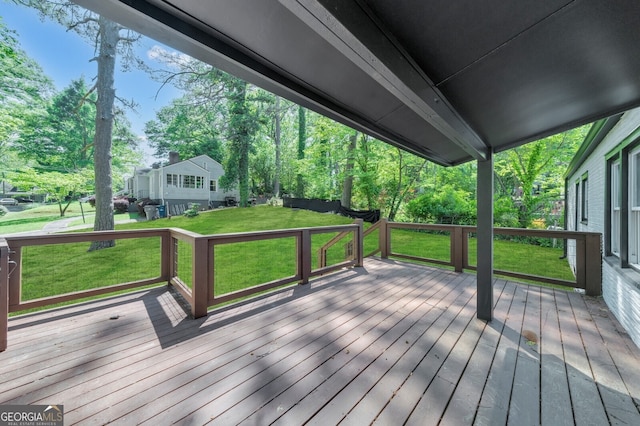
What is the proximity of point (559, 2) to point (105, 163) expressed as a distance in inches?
436

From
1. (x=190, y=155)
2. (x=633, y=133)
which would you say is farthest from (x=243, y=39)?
(x=190, y=155)

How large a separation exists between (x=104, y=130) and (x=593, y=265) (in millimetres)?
12612

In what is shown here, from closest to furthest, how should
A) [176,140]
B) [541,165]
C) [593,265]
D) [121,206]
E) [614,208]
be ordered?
[614,208] → [593,265] → [541,165] → [121,206] → [176,140]

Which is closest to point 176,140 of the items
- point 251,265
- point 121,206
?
point 121,206

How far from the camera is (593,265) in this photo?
3.61m

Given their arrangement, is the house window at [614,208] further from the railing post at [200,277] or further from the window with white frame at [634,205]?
the railing post at [200,277]

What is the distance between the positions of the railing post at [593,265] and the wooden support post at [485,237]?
198 centimetres

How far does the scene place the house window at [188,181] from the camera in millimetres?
19844

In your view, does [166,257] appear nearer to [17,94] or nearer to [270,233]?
[270,233]

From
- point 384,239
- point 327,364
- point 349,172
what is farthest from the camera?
point 349,172

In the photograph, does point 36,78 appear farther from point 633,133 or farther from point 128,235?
point 633,133

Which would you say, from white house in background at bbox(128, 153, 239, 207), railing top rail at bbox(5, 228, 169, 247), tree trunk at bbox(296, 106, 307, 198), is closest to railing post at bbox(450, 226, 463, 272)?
railing top rail at bbox(5, 228, 169, 247)

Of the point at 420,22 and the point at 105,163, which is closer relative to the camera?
the point at 420,22

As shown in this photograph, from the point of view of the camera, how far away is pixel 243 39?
1210mm
